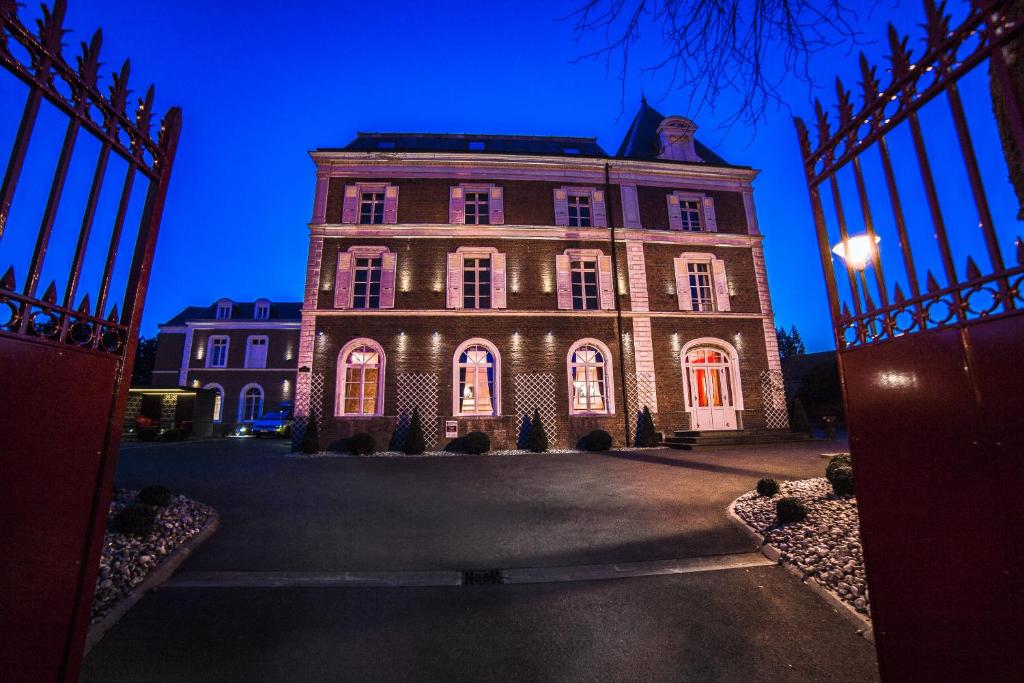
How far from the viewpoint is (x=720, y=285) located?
16141 mm

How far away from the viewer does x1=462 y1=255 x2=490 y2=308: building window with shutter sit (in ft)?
49.9

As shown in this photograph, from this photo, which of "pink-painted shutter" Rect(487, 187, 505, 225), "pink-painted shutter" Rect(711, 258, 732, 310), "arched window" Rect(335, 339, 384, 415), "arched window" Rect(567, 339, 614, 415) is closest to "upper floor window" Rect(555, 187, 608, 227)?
"pink-painted shutter" Rect(487, 187, 505, 225)

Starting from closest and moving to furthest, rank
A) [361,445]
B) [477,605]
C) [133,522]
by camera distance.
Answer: [477,605], [133,522], [361,445]

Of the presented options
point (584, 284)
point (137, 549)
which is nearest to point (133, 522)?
point (137, 549)

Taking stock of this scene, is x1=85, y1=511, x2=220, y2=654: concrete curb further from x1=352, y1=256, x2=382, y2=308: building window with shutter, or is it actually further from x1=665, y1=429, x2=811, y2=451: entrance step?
x1=665, y1=429, x2=811, y2=451: entrance step

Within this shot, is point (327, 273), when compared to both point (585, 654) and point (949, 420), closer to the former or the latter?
point (585, 654)

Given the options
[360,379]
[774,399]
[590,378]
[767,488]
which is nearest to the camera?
[767,488]

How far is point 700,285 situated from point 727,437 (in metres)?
6.04

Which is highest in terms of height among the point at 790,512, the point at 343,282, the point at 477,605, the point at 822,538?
the point at 343,282

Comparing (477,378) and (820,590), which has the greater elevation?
(477,378)

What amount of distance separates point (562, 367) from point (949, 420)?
12850 mm

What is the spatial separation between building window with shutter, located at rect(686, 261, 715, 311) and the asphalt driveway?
691cm

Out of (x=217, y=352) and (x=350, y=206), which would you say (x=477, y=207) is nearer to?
(x=350, y=206)

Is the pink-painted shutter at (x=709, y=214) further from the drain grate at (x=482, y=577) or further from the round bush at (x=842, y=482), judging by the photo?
the drain grate at (x=482, y=577)
